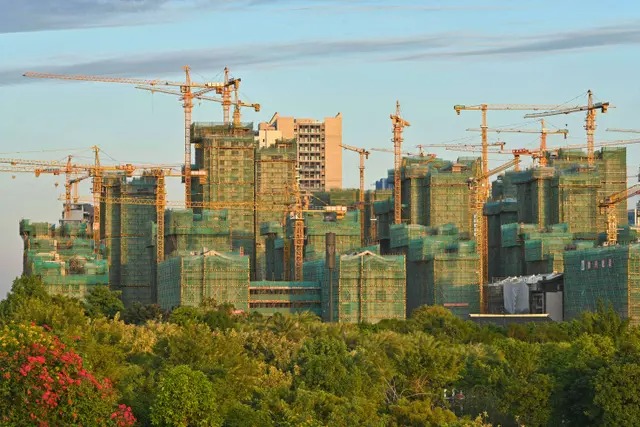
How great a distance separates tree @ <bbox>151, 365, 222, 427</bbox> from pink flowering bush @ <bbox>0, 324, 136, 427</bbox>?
5214 mm

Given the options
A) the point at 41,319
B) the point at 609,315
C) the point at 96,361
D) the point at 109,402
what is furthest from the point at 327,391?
the point at 609,315

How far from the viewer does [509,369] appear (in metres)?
109

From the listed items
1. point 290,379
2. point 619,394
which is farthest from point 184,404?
point 619,394

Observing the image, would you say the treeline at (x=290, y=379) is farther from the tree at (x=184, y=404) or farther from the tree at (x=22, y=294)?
the tree at (x=22, y=294)

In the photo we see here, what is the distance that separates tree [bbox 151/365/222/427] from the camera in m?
85.1

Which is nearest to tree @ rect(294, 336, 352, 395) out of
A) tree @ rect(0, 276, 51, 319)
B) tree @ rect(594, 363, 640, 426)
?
tree @ rect(594, 363, 640, 426)

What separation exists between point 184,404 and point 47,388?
34.1 feet

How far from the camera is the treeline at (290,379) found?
255 feet

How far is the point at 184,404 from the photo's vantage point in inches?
3354

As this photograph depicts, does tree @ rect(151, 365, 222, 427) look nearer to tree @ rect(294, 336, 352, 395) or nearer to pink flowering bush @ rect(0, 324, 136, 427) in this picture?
pink flowering bush @ rect(0, 324, 136, 427)

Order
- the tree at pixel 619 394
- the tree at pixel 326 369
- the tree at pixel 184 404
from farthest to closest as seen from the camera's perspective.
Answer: the tree at pixel 326 369, the tree at pixel 619 394, the tree at pixel 184 404

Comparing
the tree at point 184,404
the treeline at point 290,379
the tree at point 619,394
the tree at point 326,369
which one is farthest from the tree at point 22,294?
the tree at point 619,394

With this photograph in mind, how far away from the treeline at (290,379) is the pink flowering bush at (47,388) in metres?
0.06

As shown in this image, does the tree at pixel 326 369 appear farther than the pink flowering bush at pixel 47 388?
Yes
